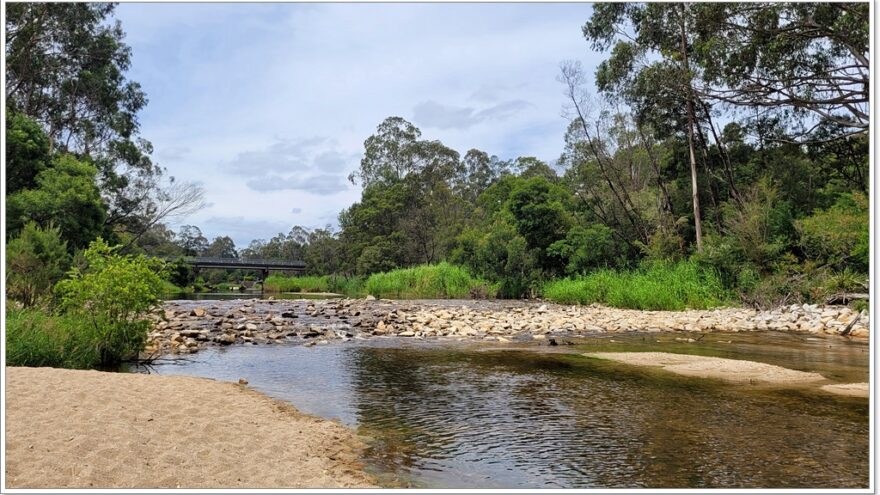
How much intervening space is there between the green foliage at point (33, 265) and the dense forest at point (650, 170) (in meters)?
0.05

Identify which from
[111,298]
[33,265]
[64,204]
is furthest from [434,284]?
[111,298]

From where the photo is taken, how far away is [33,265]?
12305 millimetres

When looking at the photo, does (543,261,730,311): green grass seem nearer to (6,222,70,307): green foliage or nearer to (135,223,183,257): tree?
(6,222,70,307): green foliage

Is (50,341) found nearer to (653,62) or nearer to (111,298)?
(111,298)

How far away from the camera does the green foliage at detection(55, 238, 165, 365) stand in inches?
367

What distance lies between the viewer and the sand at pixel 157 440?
4035 mm

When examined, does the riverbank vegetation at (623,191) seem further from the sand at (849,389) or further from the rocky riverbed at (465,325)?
the sand at (849,389)

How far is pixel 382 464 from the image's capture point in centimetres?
475

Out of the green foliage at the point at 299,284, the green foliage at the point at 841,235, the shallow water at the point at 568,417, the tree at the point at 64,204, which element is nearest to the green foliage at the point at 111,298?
the shallow water at the point at 568,417

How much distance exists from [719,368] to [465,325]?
7621 millimetres

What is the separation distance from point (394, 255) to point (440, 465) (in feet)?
138

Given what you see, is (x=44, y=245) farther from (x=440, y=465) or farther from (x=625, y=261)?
(x=625, y=261)

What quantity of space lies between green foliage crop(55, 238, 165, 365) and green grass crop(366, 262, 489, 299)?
20920 millimetres

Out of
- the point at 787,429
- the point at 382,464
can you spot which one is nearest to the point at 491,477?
the point at 382,464
